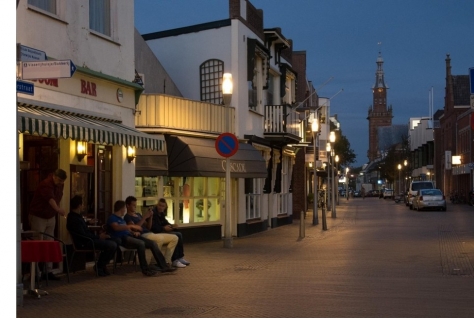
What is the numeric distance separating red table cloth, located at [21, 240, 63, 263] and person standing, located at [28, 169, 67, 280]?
1.81 metres

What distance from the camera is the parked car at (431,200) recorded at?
50281 millimetres

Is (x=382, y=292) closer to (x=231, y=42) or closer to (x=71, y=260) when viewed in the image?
(x=71, y=260)

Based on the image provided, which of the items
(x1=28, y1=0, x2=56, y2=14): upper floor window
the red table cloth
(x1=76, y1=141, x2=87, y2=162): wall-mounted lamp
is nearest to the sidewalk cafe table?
the red table cloth

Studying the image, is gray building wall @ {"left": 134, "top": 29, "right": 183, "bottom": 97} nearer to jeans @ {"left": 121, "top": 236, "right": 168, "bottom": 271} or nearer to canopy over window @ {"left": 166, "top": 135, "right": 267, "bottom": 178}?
canopy over window @ {"left": 166, "top": 135, "right": 267, "bottom": 178}

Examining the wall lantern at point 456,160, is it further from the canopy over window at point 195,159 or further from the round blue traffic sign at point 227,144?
the round blue traffic sign at point 227,144

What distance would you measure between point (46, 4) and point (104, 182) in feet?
14.4

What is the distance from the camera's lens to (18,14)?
13.3 m

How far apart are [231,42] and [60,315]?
55.3 ft

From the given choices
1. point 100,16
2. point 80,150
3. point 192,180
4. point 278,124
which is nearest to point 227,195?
point 192,180

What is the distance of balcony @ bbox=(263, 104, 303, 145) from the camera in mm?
29859

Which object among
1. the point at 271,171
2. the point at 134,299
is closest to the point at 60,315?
the point at 134,299

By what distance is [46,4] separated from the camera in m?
14.5

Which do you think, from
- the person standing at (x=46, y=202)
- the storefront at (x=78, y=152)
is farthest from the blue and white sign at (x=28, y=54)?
the person standing at (x=46, y=202)

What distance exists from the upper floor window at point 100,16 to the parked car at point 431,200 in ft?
121
